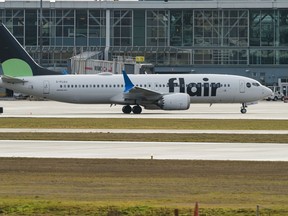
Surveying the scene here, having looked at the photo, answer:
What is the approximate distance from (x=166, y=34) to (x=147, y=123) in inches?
3136

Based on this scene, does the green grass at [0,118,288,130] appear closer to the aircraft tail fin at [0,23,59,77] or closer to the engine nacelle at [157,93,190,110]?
the engine nacelle at [157,93,190,110]

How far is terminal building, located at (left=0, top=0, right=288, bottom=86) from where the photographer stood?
5389 inches

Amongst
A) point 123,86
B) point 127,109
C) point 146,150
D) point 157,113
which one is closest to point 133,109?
point 127,109

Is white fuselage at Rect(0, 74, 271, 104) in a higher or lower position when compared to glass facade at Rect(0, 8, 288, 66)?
lower

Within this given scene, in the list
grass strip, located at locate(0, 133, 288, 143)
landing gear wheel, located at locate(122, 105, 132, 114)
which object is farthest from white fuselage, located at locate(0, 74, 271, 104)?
grass strip, located at locate(0, 133, 288, 143)

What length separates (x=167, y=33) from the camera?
139 m

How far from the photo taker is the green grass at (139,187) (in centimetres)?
2242

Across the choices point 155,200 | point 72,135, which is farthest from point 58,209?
point 72,135

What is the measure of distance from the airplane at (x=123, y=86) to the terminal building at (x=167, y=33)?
57019 millimetres

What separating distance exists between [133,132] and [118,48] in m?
88.8

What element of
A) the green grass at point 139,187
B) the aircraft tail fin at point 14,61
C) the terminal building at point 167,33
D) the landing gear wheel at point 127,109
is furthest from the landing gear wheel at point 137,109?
the terminal building at point 167,33

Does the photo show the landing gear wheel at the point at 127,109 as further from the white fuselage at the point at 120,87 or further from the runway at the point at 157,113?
the runway at the point at 157,113

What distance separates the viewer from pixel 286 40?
5458 inches

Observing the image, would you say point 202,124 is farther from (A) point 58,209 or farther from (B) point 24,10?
(B) point 24,10
